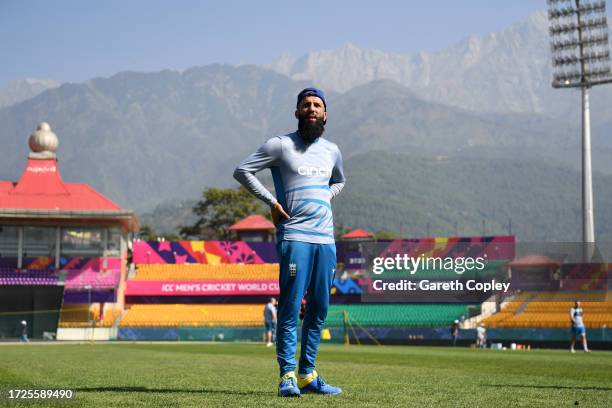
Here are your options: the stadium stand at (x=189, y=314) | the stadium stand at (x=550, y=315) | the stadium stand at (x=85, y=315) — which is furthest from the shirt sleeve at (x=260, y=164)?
the stadium stand at (x=189, y=314)

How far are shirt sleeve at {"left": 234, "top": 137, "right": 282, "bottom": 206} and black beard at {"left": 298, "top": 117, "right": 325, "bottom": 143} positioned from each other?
0.26 m

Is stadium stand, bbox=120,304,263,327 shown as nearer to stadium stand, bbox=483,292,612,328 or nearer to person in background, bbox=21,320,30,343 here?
person in background, bbox=21,320,30,343

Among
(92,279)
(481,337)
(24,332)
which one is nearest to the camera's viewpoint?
(481,337)

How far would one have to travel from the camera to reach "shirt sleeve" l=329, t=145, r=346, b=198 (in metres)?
8.95

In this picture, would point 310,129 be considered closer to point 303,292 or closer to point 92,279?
point 303,292

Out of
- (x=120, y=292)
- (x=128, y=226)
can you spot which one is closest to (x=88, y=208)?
(x=128, y=226)

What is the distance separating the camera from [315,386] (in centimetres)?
840

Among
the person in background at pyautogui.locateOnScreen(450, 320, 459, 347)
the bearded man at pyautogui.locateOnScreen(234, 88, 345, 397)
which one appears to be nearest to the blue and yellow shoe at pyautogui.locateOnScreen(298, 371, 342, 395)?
the bearded man at pyautogui.locateOnScreen(234, 88, 345, 397)

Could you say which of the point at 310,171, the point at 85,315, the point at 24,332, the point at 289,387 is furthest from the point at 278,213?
the point at 85,315

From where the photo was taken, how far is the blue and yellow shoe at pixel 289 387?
26.0 feet

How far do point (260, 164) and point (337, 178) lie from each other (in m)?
0.95

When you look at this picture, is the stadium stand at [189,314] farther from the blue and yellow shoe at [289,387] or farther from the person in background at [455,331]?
the blue and yellow shoe at [289,387]

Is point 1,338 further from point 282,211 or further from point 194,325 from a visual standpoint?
point 282,211

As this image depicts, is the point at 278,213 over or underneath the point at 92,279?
over
